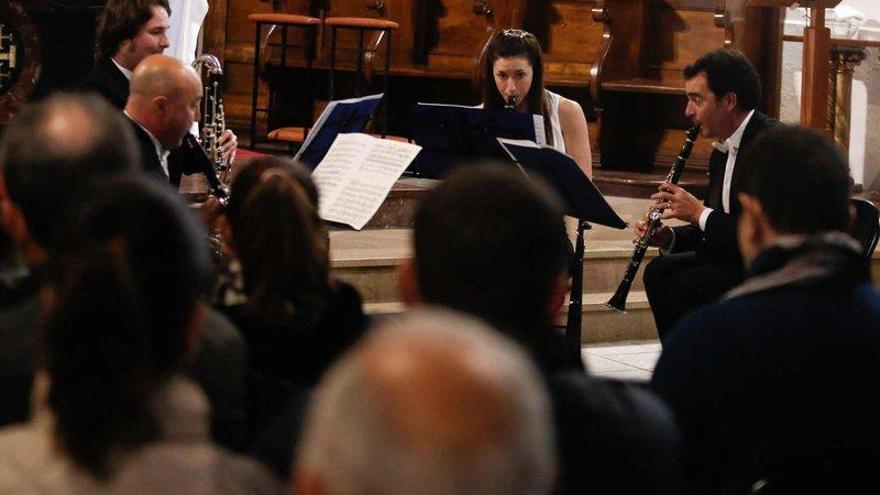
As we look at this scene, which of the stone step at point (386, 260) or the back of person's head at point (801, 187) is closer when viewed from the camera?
the back of person's head at point (801, 187)

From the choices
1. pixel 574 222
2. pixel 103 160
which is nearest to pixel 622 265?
pixel 574 222

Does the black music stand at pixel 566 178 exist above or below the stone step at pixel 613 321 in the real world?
above

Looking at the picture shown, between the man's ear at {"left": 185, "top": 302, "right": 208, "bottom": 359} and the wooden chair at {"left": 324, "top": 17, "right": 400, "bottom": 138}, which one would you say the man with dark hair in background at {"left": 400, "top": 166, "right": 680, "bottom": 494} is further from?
the wooden chair at {"left": 324, "top": 17, "right": 400, "bottom": 138}

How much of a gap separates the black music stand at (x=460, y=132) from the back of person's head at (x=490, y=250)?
2.90m

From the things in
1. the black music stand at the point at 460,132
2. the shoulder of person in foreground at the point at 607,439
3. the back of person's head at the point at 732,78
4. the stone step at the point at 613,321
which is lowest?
the stone step at the point at 613,321

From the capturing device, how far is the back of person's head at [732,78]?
15.8 feet

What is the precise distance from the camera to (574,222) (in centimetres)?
726

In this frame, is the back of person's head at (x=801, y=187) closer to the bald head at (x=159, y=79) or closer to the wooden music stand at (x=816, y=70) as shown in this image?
the bald head at (x=159, y=79)

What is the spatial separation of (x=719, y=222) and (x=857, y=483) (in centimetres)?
277

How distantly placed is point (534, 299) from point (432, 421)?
86 cm

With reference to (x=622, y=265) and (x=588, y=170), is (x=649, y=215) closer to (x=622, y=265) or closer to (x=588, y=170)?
(x=588, y=170)

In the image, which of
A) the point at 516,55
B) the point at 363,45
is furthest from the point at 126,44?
the point at 363,45

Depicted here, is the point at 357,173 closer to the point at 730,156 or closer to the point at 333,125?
the point at 333,125

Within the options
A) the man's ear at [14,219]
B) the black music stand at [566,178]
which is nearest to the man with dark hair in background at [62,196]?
the man's ear at [14,219]
